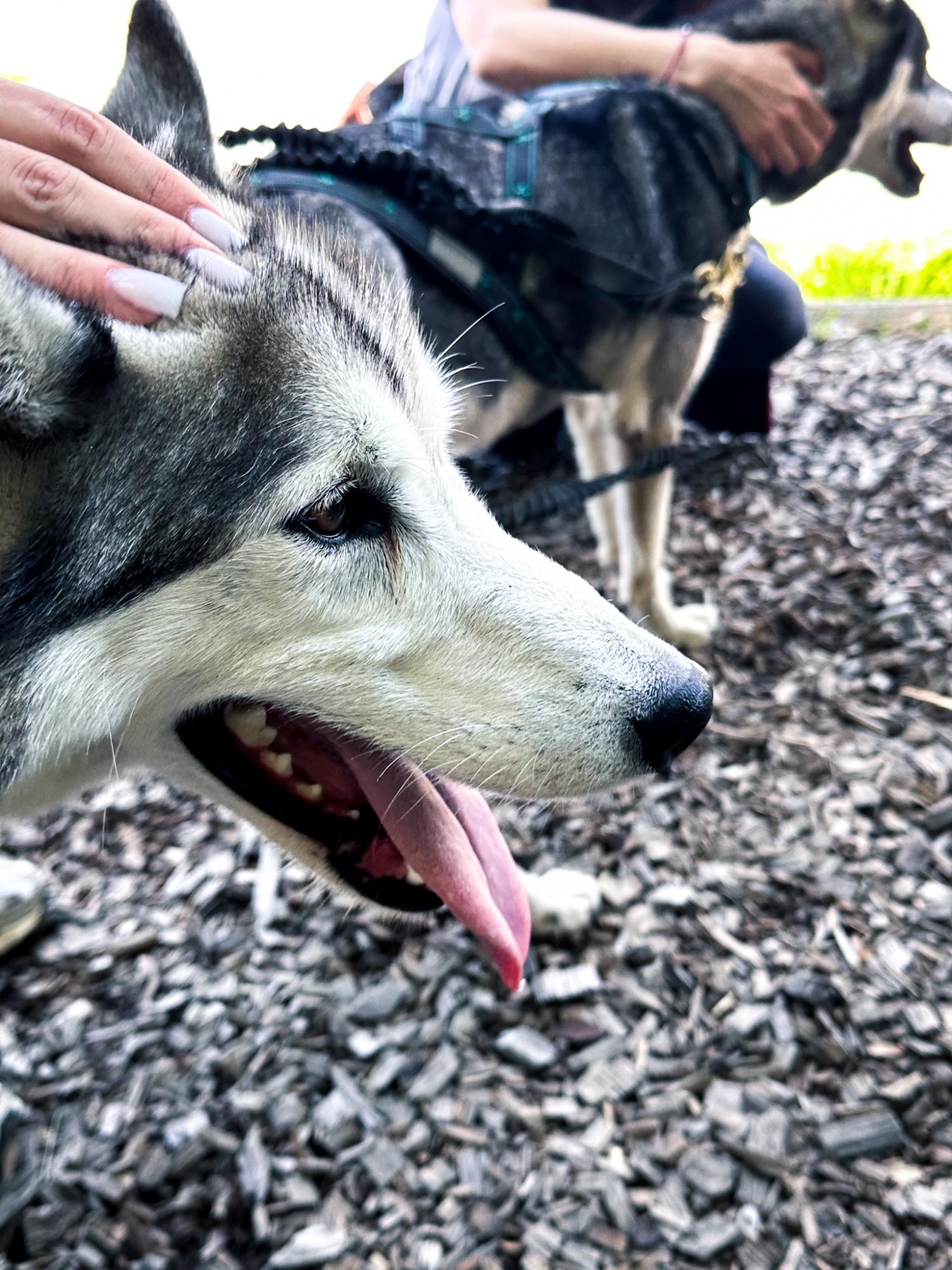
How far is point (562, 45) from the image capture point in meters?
2.38

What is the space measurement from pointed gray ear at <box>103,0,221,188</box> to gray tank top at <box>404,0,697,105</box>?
3.74 ft

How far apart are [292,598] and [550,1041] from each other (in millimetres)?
1100

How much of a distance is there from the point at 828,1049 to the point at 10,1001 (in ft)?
5.28

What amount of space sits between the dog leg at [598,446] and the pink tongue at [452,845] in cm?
164

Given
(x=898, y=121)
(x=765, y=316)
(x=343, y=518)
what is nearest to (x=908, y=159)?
(x=898, y=121)

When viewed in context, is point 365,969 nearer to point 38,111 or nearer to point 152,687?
point 152,687

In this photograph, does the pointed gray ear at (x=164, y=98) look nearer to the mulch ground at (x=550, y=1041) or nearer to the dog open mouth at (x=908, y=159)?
the mulch ground at (x=550, y=1041)

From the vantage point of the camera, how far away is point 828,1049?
168 centimetres

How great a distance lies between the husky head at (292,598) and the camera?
3.38 feet

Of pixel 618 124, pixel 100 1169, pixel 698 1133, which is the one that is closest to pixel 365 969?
pixel 100 1169

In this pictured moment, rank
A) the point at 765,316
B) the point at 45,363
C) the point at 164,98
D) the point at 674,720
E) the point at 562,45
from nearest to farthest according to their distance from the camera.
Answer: the point at 45,363, the point at 674,720, the point at 164,98, the point at 562,45, the point at 765,316

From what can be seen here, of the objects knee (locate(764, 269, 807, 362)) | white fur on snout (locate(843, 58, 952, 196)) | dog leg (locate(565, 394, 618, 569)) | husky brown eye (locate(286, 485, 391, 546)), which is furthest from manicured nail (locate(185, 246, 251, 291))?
knee (locate(764, 269, 807, 362))

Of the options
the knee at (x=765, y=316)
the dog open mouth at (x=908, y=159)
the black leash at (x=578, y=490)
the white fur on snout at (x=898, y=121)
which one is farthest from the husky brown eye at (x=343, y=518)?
the knee at (x=765, y=316)

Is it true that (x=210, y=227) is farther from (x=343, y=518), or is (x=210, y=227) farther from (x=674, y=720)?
(x=674, y=720)
